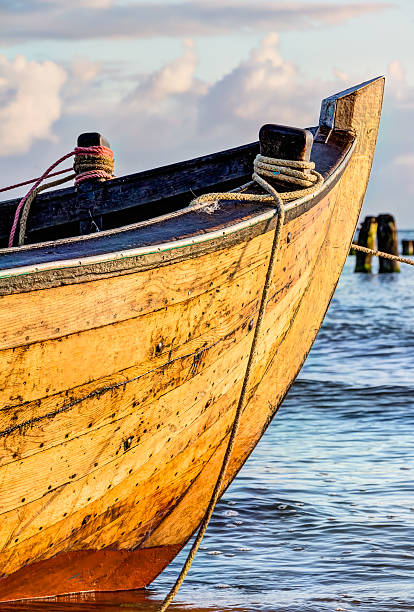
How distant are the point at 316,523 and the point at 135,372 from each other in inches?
97.0

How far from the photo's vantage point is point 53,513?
255 centimetres

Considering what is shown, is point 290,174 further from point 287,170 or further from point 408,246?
point 408,246

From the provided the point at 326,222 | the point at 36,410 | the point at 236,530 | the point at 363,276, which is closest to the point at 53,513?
the point at 36,410

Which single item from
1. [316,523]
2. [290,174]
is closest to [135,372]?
[290,174]

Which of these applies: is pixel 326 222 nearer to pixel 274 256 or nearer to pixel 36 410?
pixel 274 256

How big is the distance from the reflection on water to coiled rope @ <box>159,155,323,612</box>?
50cm

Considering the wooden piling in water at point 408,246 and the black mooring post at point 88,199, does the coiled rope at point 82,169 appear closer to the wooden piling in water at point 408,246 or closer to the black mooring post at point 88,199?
the black mooring post at point 88,199

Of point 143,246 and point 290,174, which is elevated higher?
point 290,174

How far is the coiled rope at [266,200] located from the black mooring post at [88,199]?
1182 mm

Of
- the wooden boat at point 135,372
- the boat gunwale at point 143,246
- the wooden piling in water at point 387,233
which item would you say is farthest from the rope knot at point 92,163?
the wooden piling in water at point 387,233

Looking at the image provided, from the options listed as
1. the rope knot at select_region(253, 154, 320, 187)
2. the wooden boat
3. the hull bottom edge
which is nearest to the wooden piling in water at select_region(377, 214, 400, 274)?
the wooden boat

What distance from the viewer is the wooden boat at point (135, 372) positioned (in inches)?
89.3

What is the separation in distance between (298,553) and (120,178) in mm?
2048

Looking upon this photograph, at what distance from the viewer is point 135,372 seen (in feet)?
8.41
